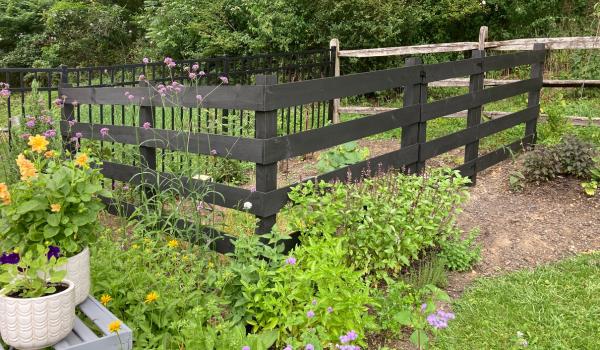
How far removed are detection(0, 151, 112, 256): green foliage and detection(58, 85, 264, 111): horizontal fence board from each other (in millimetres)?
1093

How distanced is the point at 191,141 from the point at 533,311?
8.45 ft

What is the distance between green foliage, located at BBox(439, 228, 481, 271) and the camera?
374cm

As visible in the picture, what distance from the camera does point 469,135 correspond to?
539 cm

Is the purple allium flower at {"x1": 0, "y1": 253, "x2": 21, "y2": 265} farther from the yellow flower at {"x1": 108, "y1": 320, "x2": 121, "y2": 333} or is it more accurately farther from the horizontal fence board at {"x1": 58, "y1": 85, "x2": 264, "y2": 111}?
the horizontal fence board at {"x1": 58, "y1": 85, "x2": 264, "y2": 111}

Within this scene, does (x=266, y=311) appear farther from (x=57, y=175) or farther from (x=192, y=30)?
(x=192, y=30)

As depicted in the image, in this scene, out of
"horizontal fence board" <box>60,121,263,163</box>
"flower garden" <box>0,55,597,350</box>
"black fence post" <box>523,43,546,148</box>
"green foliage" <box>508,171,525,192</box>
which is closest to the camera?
"flower garden" <box>0,55,597,350</box>

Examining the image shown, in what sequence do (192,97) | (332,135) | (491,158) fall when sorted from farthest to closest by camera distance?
(491,158), (332,135), (192,97)

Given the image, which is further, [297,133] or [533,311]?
[297,133]

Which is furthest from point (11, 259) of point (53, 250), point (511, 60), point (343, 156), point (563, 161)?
point (511, 60)

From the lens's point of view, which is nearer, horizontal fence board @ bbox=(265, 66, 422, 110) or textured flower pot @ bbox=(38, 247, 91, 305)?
textured flower pot @ bbox=(38, 247, 91, 305)

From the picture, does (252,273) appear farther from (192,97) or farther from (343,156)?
(343,156)

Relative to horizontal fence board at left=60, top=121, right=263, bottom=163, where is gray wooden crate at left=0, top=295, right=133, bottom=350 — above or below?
below

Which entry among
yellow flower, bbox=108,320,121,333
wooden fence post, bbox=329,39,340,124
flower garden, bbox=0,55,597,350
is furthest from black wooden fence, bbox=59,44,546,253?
wooden fence post, bbox=329,39,340,124

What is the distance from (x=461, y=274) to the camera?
148 inches
